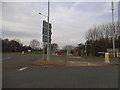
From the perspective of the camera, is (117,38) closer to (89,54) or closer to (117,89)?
(89,54)

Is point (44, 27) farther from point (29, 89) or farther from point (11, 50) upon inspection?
point (11, 50)

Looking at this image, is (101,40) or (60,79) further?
(101,40)

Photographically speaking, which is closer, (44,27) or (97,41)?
(44,27)

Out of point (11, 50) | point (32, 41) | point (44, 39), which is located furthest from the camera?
point (32, 41)

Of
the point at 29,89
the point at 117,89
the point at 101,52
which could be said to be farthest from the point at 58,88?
the point at 101,52

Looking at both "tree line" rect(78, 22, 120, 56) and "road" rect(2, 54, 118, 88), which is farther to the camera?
"tree line" rect(78, 22, 120, 56)

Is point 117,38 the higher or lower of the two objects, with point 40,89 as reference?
higher

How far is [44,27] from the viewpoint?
84.2 feet

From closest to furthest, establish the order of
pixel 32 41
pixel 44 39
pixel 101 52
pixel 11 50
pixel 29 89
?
pixel 29 89 < pixel 44 39 < pixel 101 52 < pixel 11 50 < pixel 32 41

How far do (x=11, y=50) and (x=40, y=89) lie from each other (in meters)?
106

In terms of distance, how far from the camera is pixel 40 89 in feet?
22.7

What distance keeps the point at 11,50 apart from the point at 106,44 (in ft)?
218

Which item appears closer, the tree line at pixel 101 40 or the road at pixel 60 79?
the road at pixel 60 79

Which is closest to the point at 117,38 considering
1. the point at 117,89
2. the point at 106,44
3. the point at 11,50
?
the point at 106,44
